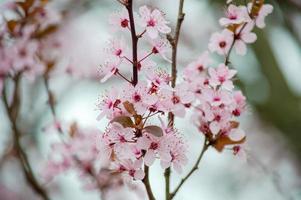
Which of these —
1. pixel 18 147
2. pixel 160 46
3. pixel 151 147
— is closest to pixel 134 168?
pixel 151 147

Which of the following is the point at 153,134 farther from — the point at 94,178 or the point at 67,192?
the point at 67,192

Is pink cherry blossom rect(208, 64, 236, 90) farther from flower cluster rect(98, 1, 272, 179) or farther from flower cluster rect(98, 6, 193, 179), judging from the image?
flower cluster rect(98, 6, 193, 179)

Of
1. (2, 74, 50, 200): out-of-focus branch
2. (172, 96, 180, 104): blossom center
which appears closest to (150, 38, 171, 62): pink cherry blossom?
(172, 96, 180, 104): blossom center

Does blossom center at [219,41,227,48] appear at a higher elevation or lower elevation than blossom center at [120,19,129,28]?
lower

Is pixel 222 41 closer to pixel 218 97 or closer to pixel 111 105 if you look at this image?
pixel 218 97

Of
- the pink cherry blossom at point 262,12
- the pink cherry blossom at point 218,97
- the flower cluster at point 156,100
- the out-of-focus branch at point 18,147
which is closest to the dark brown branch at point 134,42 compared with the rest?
the flower cluster at point 156,100

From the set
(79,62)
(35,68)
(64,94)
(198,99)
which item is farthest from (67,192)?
(198,99)

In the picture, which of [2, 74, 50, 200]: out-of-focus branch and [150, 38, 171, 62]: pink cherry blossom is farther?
[2, 74, 50, 200]: out-of-focus branch
